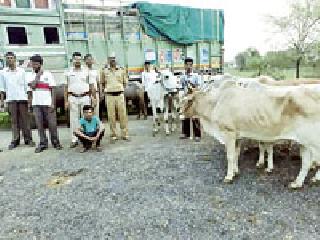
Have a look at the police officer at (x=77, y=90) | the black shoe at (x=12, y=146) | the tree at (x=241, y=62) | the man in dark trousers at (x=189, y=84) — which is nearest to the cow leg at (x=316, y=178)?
the man in dark trousers at (x=189, y=84)

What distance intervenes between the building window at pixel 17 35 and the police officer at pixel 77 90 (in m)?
4.01

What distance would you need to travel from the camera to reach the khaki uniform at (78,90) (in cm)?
615

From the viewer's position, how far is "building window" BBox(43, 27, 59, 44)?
31.8 feet

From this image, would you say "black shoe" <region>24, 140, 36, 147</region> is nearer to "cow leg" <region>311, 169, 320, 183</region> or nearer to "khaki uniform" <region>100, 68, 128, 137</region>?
"khaki uniform" <region>100, 68, 128, 137</region>

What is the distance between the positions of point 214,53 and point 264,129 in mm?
8574

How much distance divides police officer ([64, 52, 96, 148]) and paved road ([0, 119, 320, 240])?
3.19ft

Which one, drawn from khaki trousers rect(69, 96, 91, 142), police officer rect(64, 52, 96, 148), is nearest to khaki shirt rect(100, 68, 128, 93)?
police officer rect(64, 52, 96, 148)

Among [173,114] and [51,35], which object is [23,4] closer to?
[51,35]

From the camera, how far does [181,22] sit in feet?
37.2

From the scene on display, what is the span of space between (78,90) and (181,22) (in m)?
6.26

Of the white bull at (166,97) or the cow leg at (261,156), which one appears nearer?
the cow leg at (261,156)

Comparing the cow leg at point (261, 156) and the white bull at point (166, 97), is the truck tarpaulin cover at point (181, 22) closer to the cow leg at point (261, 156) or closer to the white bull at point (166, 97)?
the white bull at point (166, 97)

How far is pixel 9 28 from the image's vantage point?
920cm

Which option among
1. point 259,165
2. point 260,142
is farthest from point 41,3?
point 259,165
